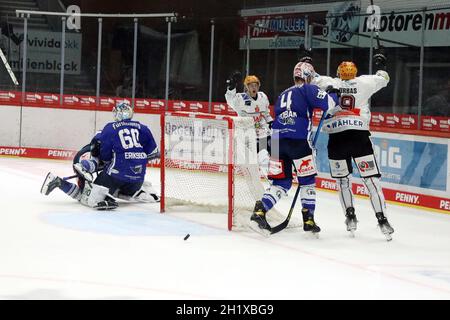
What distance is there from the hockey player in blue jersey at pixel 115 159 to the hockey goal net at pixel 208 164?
0.86ft

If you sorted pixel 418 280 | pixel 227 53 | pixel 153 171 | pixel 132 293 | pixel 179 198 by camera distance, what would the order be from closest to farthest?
1. pixel 132 293
2. pixel 418 280
3. pixel 179 198
4. pixel 153 171
5. pixel 227 53

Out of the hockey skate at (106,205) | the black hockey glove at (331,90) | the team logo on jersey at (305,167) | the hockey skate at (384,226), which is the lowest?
the hockey skate at (106,205)

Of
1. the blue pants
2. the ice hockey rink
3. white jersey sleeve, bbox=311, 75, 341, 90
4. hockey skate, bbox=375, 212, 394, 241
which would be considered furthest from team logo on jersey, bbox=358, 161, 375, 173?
the blue pants

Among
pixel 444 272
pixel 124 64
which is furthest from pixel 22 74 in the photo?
pixel 444 272

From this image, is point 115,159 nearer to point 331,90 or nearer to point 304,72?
point 304,72

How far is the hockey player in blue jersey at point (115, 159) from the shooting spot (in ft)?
27.2

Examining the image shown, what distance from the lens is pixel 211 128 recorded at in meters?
8.48

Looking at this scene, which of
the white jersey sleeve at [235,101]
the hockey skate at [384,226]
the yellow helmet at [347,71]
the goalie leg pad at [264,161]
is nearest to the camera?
the hockey skate at [384,226]

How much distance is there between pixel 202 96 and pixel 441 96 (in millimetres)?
4268

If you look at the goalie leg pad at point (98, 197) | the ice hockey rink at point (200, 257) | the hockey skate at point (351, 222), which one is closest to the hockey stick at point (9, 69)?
the ice hockey rink at point (200, 257)

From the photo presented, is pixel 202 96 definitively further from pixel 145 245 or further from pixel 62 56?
pixel 145 245

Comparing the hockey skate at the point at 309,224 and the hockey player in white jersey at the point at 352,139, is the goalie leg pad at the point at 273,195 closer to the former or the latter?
the hockey skate at the point at 309,224

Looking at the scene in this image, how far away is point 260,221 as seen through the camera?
22.3 ft

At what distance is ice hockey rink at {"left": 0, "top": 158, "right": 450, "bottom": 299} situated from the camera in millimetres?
4840
